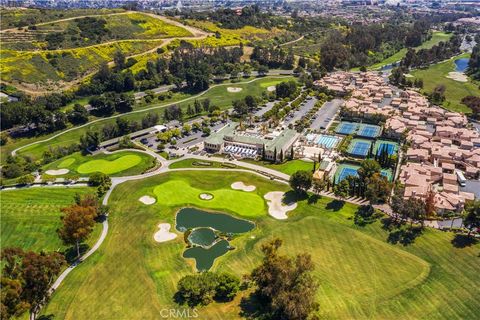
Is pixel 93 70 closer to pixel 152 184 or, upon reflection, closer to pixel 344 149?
pixel 152 184

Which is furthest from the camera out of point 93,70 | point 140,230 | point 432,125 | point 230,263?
point 93,70

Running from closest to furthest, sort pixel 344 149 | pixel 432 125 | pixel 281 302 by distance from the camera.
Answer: pixel 281 302 < pixel 344 149 < pixel 432 125

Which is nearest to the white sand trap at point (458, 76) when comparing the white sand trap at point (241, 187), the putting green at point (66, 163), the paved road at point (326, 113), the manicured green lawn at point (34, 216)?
the paved road at point (326, 113)

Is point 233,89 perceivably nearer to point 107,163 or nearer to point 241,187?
point 107,163

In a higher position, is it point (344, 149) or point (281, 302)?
point (281, 302)

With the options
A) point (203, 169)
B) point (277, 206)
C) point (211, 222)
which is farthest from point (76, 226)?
point (277, 206)

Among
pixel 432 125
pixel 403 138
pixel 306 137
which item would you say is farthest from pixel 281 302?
pixel 432 125

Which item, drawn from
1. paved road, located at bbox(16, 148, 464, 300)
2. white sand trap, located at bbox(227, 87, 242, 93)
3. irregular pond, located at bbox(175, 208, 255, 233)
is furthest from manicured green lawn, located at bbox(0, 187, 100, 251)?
white sand trap, located at bbox(227, 87, 242, 93)
